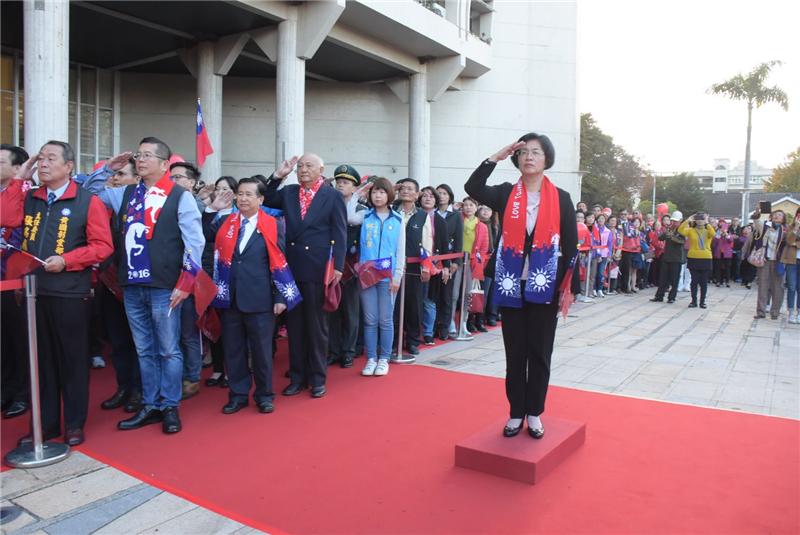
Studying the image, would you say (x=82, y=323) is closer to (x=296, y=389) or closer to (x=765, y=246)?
(x=296, y=389)

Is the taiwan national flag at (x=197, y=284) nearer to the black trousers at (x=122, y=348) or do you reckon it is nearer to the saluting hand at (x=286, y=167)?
the black trousers at (x=122, y=348)

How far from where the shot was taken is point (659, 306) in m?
11.9

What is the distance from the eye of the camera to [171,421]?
423 centimetres

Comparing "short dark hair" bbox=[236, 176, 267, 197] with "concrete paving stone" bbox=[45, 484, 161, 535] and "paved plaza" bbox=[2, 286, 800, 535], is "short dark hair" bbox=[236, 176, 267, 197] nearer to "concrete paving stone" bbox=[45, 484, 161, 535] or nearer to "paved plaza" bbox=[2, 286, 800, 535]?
"paved plaza" bbox=[2, 286, 800, 535]

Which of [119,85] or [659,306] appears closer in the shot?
[659,306]

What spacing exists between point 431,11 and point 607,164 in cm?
3133

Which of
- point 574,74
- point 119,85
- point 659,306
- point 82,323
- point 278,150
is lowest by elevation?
point 659,306

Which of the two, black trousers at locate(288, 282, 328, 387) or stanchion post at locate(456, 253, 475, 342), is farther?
stanchion post at locate(456, 253, 475, 342)

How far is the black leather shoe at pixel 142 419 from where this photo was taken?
424 centimetres

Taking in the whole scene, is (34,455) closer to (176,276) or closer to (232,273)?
(176,276)

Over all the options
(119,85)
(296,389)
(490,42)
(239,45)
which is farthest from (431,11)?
(296,389)

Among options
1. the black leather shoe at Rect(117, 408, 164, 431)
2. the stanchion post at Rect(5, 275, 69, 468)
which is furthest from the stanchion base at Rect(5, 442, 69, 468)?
the black leather shoe at Rect(117, 408, 164, 431)

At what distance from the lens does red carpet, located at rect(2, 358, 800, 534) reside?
302 cm

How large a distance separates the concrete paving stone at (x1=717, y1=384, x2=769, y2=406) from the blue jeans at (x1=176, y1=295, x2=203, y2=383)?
4583mm
